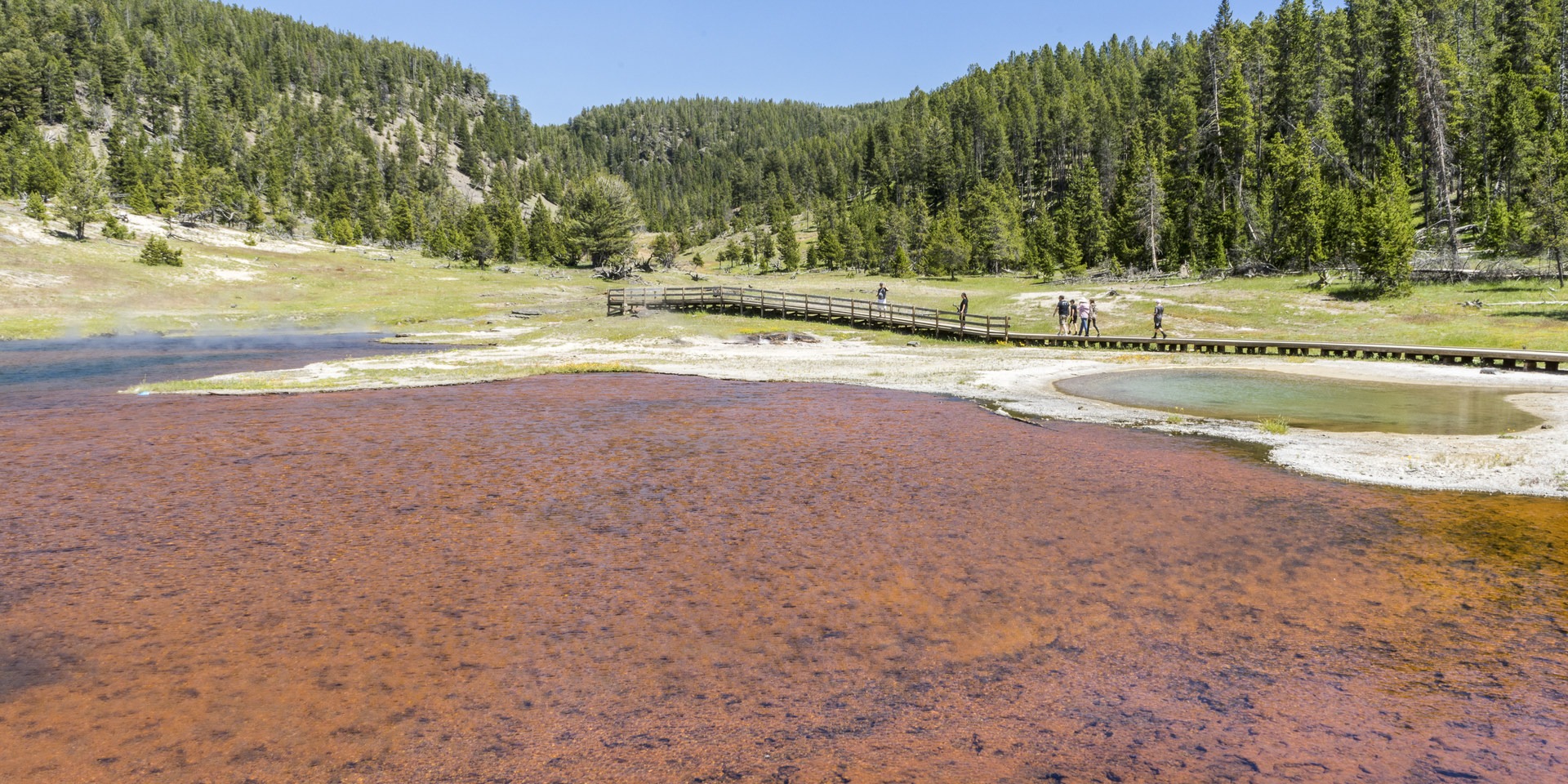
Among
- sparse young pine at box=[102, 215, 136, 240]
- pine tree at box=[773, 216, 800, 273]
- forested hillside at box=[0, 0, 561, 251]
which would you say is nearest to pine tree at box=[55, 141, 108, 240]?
sparse young pine at box=[102, 215, 136, 240]

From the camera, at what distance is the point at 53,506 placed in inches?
513

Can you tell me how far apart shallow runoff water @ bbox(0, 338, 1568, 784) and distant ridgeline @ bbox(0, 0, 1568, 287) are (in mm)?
46213

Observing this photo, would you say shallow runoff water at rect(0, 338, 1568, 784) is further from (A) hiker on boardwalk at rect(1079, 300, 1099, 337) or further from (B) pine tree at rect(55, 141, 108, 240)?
(B) pine tree at rect(55, 141, 108, 240)

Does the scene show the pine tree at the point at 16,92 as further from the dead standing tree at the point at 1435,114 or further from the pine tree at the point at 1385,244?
the dead standing tree at the point at 1435,114

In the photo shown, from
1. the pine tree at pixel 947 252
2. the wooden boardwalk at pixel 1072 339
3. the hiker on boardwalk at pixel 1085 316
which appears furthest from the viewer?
the pine tree at pixel 947 252

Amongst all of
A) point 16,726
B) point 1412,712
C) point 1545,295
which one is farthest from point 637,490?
point 1545,295

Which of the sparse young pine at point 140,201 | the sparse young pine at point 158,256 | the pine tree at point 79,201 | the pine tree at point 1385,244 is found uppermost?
the sparse young pine at point 140,201

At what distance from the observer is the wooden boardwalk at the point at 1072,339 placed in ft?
101

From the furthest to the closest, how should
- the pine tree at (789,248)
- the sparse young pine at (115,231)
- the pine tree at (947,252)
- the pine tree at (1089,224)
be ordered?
the pine tree at (789,248) < the pine tree at (947,252) < the pine tree at (1089,224) < the sparse young pine at (115,231)

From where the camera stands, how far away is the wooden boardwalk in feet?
101

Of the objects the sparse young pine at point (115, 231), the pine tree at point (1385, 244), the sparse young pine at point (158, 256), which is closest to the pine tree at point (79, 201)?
the sparse young pine at point (115, 231)

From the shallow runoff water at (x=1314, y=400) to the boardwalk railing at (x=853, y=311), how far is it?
1414cm

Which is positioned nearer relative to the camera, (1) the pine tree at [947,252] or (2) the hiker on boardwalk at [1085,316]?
(2) the hiker on boardwalk at [1085,316]

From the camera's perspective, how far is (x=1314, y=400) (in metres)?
24.4
